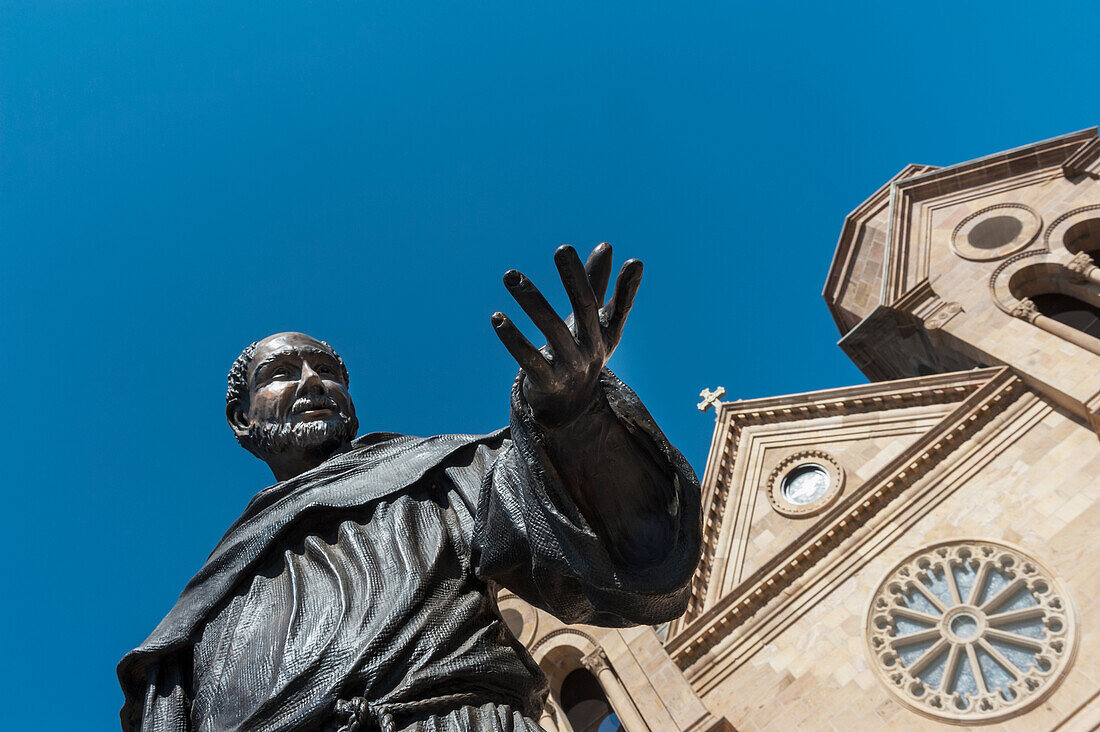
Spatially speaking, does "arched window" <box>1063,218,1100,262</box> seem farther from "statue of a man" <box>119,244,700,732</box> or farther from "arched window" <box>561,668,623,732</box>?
"statue of a man" <box>119,244,700,732</box>

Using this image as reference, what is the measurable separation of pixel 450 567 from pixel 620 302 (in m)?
0.92

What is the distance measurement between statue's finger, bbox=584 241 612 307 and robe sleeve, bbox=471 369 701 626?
1.11 ft

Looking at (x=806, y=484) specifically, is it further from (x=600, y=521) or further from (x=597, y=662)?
(x=600, y=521)

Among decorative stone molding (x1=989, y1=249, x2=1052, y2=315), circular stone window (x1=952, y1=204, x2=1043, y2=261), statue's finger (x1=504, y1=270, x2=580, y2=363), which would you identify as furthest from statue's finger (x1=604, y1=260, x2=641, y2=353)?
circular stone window (x1=952, y1=204, x2=1043, y2=261)

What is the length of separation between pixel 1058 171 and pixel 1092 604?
932cm

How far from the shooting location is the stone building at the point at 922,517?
1395 centimetres

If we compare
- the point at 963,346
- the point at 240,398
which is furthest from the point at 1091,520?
the point at 240,398

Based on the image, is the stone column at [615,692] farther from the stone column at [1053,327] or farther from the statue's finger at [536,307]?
the statue's finger at [536,307]

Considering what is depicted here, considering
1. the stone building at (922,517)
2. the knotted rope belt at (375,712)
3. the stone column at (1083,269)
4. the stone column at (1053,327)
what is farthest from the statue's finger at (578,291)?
the stone column at (1083,269)

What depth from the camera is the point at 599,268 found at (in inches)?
89.1

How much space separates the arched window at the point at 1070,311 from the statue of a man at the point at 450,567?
1707 centimetres

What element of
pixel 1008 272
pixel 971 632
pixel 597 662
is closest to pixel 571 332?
pixel 971 632

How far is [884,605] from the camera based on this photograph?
1514 centimetres

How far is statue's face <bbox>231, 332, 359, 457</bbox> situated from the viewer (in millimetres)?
3316
